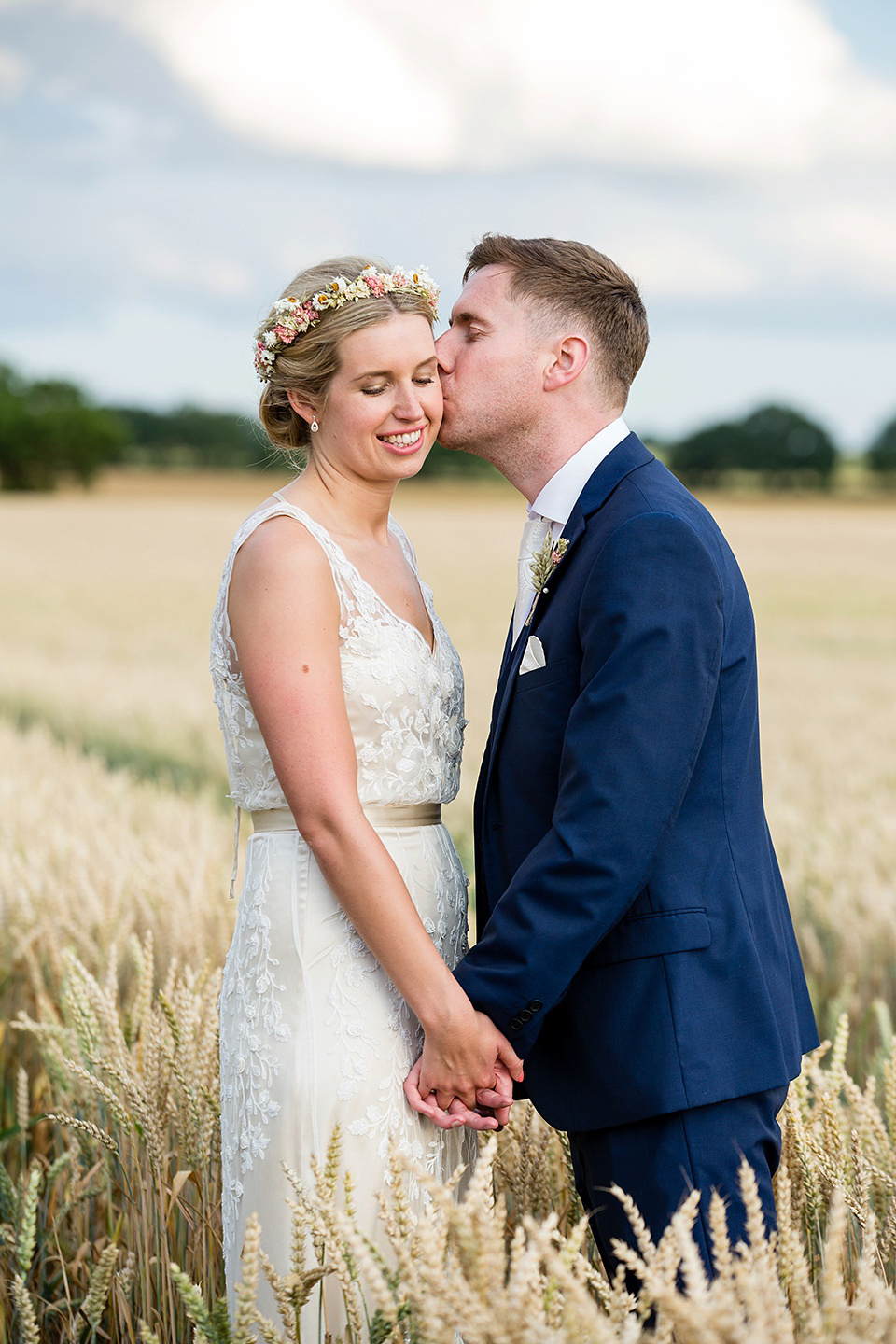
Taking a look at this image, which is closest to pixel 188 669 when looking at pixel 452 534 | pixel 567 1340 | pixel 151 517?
pixel 567 1340

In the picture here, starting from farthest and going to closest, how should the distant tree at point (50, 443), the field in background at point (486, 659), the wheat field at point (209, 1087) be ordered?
1. the distant tree at point (50, 443)
2. the field in background at point (486, 659)
3. the wheat field at point (209, 1087)

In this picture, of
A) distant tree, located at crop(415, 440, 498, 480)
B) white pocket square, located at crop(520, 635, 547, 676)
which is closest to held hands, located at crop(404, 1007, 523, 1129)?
white pocket square, located at crop(520, 635, 547, 676)

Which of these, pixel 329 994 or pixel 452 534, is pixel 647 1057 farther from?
pixel 452 534

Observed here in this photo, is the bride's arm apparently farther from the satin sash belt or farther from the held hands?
the satin sash belt

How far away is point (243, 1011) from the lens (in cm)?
272

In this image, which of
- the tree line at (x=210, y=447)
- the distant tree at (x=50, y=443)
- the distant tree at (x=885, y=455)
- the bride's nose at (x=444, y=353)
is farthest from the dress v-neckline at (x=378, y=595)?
the distant tree at (x=50, y=443)

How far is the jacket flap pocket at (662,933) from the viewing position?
2.51 meters

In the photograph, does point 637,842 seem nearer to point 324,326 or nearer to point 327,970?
point 327,970

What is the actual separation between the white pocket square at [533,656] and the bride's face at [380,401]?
0.51 m

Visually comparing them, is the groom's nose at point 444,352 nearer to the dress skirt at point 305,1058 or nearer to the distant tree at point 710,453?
the dress skirt at point 305,1058

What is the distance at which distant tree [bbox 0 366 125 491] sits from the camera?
77625 mm

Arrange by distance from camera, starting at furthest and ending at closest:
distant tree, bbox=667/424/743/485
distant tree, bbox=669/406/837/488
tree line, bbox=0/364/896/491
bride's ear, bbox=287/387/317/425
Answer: distant tree, bbox=667/424/743/485 < tree line, bbox=0/364/896/491 < distant tree, bbox=669/406/837/488 < bride's ear, bbox=287/387/317/425

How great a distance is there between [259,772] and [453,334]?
3.73ft

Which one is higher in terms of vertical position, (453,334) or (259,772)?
(453,334)
